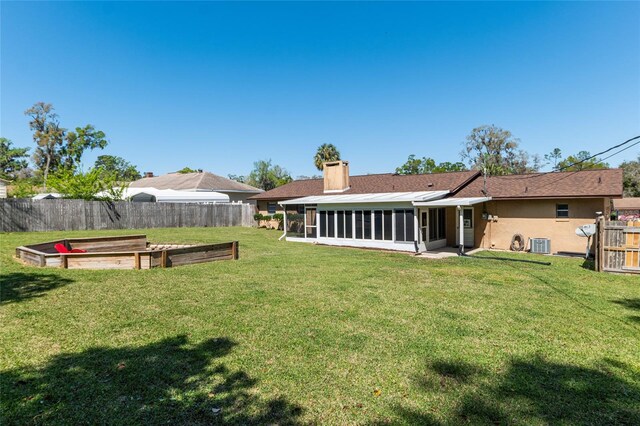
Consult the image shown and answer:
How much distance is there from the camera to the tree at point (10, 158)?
52250mm

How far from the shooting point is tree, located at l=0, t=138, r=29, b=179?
52250 millimetres

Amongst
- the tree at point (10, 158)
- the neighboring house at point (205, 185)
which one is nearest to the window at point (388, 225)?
the neighboring house at point (205, 185)

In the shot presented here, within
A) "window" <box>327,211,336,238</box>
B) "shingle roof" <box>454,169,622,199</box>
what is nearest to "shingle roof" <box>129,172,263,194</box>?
"window" <box>327,211,336,238</box>

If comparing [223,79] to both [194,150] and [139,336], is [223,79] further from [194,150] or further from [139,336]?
[139,336]

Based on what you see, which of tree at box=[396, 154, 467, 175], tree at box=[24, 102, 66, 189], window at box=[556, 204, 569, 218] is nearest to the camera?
window at box=[556, 204, 569, 218]

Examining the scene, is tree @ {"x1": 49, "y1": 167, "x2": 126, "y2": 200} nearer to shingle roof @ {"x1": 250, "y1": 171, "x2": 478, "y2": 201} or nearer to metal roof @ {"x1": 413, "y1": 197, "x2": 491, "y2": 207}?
shingle roof @ {"x1": 250, "y1": 171, "x2": 478, "y2": 201}

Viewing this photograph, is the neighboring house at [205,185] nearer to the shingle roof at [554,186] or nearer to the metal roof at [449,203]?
the metal roof at [449,203]

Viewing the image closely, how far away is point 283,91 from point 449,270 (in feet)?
74.7

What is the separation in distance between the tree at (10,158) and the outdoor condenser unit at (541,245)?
2677 inches

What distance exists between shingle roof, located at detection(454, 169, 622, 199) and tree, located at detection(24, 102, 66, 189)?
2052 inches

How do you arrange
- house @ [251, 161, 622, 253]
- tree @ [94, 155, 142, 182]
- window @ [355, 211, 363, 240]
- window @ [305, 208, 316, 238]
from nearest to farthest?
house @ [251, 161, 622, 253] < window @ [355, 211, 363, 240] < window @ [305, 208, 316, 238] < tree @ [94, 155, 142, 182]

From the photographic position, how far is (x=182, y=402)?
10.8ft

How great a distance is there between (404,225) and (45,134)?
171 ft

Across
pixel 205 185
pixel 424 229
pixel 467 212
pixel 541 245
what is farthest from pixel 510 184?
pixel 205 185
